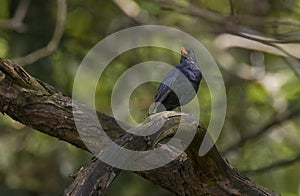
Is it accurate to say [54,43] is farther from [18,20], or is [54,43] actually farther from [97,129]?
[97,129]

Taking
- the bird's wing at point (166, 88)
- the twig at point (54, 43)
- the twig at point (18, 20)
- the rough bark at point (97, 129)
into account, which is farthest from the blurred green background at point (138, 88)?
the rough bark at point (97, 129)

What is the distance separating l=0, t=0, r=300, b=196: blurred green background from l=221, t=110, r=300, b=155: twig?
21 mm

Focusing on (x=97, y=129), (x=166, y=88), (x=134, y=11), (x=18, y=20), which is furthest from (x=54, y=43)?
(x=97, y=129)

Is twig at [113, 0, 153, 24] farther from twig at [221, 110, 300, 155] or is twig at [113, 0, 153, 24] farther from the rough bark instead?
the rough bark

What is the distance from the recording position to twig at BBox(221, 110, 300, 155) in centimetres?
427

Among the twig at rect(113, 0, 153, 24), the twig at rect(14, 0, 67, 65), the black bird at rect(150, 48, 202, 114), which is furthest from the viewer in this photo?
the twig at rect(14, 0, 67, 65)

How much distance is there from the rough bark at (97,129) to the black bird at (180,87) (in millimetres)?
170

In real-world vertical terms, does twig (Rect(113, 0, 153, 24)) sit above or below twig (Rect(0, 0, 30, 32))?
above

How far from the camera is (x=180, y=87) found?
2252 mm

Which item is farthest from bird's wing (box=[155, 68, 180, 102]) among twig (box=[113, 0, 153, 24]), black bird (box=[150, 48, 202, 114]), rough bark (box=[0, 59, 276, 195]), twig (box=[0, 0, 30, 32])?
twig (box=[0, 0, 30, 32])

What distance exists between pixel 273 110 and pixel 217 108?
0.67 metres

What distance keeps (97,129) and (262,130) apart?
2.31 meters

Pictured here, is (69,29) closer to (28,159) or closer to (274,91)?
(28,159)

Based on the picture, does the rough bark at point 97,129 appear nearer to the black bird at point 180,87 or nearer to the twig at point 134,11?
the black bird at point 180,87
